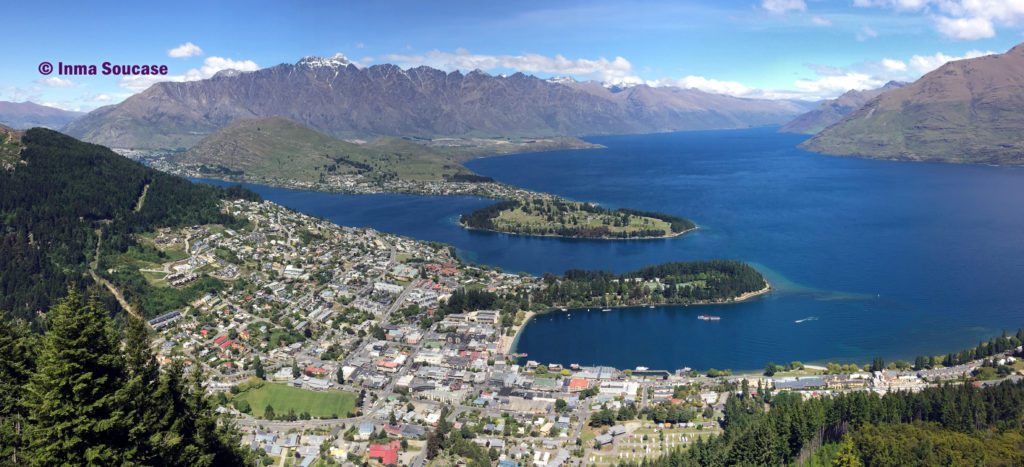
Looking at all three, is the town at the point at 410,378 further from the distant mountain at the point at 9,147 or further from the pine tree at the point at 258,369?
the distant mountain at the point at 9,147

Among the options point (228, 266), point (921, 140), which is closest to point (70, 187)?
point (228, 266)

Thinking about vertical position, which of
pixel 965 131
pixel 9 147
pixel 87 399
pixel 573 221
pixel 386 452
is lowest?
pixel 386 452

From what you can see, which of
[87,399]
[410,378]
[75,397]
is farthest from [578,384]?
[75,397]

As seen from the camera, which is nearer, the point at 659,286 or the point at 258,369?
the point at 258,369

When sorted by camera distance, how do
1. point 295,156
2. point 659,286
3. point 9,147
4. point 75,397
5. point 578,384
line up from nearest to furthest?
1. point 75,397
2. point 578,384
3. point 659,286
4. point 9,147
5. point 295,156

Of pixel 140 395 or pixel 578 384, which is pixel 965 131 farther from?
pixel 140 395

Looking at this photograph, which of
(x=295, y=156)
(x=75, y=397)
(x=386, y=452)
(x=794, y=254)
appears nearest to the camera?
(x=75, y=397)

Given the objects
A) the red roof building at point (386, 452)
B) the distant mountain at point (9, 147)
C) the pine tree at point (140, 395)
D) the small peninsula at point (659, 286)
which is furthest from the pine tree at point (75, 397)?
the distant mountain at point (9, 147)
